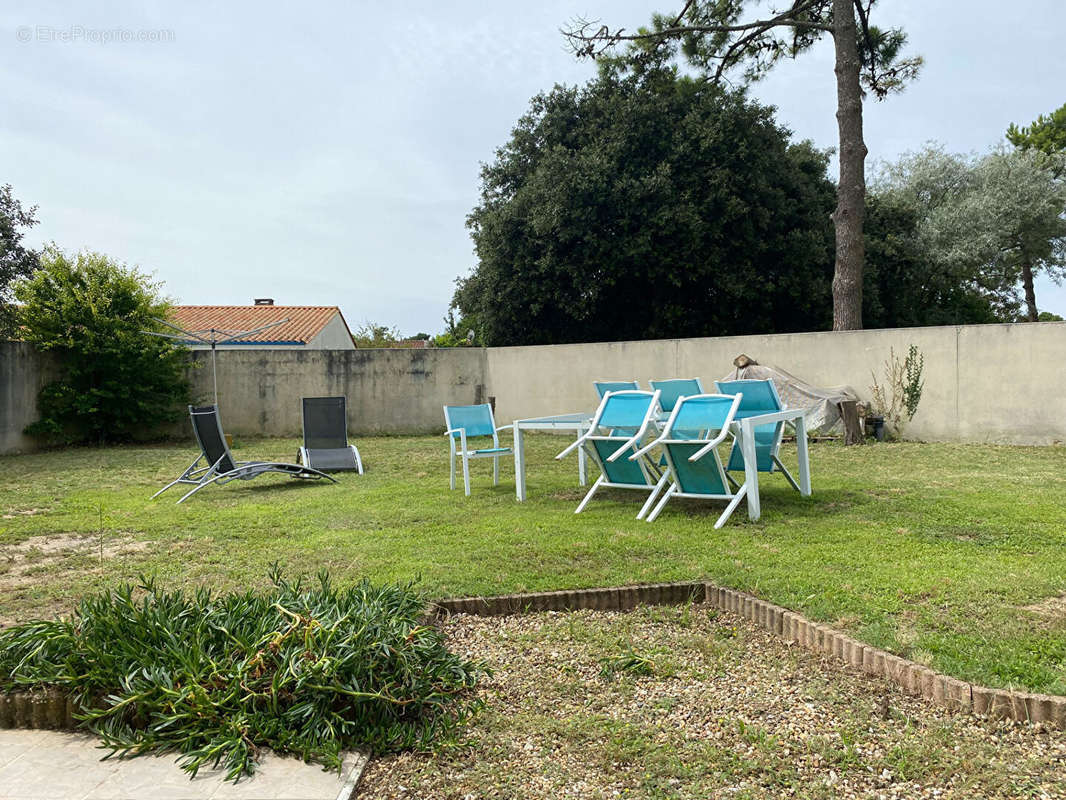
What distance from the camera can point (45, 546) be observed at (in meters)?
5.14

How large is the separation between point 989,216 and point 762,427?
2057cm

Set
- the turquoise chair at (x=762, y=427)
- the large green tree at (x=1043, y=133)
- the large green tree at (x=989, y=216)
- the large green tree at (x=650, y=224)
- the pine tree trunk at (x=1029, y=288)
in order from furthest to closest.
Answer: the large green tree at (x=1043, y=133), the pine tree trunk at (x=1029, y=288), the large green tree at (x=989, y=216), the large green tree at (x=650, y=224), the turquoise chair at (x=762, y=427)

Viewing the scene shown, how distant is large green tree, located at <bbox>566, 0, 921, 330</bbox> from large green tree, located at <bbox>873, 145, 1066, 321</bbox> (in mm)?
7968

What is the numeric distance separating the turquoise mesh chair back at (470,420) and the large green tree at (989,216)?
18673mm

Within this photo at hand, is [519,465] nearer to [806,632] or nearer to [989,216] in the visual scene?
[806,632]

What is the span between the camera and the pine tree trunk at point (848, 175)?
529 inches

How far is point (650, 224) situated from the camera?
1691 centimetres

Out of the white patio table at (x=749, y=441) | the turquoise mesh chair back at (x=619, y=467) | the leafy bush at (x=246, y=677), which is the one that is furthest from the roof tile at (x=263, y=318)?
the leafy bush at (x=246, y=677)

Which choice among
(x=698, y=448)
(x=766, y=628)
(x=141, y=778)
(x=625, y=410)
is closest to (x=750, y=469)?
(x=698, y=448)

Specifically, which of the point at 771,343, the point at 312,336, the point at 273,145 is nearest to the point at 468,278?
the point at 312,336

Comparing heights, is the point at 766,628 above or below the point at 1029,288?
below

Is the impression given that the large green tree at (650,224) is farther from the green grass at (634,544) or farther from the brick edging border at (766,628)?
the brick edging border at (766,628)

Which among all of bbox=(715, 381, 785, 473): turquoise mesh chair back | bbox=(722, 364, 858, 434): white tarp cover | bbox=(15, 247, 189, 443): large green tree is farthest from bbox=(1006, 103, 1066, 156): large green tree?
bbox=(15, 247, 189, 443): large green tree

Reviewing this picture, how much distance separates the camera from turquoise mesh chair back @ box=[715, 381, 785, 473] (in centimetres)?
623
